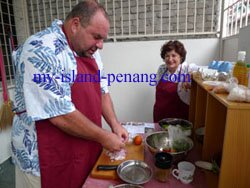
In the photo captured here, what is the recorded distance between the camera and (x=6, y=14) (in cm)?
219

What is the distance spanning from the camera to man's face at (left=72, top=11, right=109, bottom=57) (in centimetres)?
80

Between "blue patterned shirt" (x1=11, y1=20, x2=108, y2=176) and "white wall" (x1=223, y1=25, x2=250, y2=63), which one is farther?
"white wall" (x1=223, y1=25, x2=250, y2=63)

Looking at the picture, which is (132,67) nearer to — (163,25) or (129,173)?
(163,25)

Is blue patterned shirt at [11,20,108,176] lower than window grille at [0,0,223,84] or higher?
lower

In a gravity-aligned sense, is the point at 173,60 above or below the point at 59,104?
above

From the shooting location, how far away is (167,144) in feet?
3.59

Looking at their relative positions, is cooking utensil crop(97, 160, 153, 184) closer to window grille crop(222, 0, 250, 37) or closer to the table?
the table

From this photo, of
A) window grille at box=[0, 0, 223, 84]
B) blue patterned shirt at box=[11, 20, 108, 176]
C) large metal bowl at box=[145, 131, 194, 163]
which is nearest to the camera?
blue patterned shirt at box=[11, 20, 108, 176]

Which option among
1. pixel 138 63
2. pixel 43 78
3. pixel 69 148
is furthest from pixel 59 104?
pixel 138 63

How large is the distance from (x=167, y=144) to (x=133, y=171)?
0.32 m

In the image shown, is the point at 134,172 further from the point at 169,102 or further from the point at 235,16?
the point at 235,16

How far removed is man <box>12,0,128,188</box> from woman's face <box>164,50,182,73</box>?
3.08 ft

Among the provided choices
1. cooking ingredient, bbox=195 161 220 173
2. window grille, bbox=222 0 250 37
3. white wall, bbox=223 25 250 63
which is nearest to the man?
cooking ingredient, bbox=195 161 220 173

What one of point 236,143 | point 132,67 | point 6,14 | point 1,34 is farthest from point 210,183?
point 6,14
